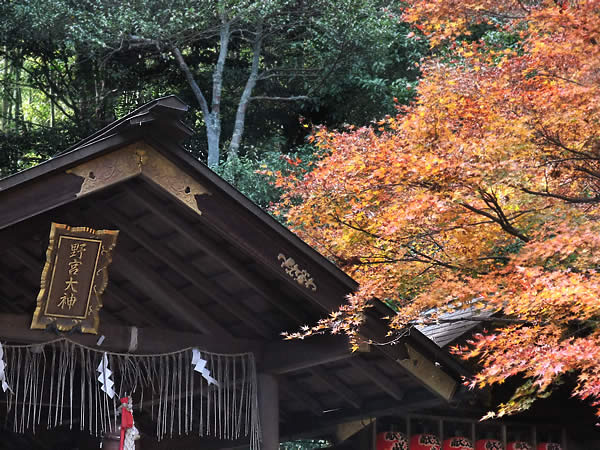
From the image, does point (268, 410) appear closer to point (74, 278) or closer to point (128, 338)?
point (128, 338)

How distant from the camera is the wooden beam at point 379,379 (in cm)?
776

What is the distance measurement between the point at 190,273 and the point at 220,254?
55 cm

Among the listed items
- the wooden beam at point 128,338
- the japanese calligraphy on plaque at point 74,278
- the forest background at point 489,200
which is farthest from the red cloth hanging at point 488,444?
the japanese calligraphy on plaque at point 74,278

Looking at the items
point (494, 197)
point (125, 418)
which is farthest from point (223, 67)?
point (125, 418)

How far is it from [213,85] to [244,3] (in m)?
2.38

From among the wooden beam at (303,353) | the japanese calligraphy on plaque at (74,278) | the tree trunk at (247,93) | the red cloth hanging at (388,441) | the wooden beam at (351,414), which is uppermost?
the tree trunk at (247,93)

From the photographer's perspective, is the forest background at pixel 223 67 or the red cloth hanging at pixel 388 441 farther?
the forest background at pixel 223 67

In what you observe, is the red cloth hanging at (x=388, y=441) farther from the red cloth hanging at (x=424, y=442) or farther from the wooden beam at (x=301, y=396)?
the wooden beam at (x=301, y=396)

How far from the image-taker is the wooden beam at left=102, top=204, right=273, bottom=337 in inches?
283

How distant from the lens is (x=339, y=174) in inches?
352

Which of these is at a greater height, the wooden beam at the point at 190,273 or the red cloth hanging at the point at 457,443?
the wooden beam at the point at 190,273

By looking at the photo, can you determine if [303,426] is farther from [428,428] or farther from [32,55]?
[32,55]

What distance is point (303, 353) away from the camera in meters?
7.41

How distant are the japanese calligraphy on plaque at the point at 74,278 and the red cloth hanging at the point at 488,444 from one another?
15.4 feet
